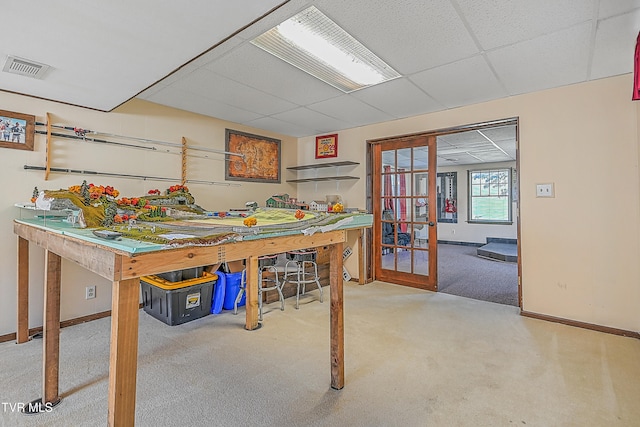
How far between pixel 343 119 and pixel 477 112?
162 cm

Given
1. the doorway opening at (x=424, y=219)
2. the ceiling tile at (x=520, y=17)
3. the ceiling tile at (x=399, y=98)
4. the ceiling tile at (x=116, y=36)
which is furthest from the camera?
the doorway opening at (x=424, y=219)

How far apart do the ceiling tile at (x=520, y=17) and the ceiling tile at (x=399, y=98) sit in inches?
34.3

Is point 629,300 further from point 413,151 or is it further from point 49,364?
point 49,364

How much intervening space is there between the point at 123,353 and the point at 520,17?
107 inches

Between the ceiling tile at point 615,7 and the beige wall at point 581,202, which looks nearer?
the ceiling tile at point 615,7

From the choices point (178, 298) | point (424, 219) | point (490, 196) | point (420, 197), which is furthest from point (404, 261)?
point (490, 196)

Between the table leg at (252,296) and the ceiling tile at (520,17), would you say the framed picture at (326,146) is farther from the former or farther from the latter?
the ceiling tile at (520,17)

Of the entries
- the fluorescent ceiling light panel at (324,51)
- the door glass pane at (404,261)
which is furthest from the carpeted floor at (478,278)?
the fluorescent ceiling light panel at (324,51)

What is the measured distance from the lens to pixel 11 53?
1912mm

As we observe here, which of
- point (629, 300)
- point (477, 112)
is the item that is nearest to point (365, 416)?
point (629, 300)

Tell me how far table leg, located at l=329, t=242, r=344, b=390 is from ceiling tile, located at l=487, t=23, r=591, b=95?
199cm

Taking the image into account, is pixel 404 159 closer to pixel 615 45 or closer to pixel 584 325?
pixel 615 45

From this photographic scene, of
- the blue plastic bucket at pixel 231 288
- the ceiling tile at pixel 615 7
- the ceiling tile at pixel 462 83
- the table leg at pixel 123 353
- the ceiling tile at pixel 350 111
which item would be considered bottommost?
the blue plastic bucket at pixel 231 288

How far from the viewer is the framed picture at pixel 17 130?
98.2 inches
